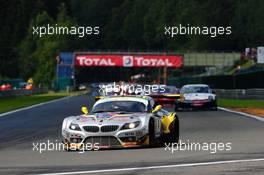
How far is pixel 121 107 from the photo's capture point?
57.7 feet

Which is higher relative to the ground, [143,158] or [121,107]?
[121,107]

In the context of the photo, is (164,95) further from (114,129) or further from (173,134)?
(114,129)

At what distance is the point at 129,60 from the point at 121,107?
9130 cm

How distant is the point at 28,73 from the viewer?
136 m

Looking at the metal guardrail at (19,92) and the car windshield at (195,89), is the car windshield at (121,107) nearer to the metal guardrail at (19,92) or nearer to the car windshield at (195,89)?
the car windshield at (195,89)

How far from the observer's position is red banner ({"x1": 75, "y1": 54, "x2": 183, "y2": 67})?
107625mm

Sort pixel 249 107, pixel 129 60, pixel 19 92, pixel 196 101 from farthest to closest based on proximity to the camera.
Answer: pixel 129 60 < pixel 19 92 < pixel 249 107 < pixel 196 101

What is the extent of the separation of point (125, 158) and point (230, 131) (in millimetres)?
7811

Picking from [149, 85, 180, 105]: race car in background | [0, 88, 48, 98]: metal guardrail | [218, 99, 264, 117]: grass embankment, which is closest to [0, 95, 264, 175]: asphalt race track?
[218, 99, 264, 117]: grass embankment

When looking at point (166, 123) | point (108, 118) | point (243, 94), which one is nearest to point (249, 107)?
point (243, 94)

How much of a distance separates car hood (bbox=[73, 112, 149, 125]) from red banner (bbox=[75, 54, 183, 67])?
297 ft

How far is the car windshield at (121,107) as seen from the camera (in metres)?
17.5

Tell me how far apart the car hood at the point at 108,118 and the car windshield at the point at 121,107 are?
613 mm

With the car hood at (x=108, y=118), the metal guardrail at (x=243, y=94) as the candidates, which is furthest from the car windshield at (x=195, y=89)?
the car hood at (x=108, y=118)
